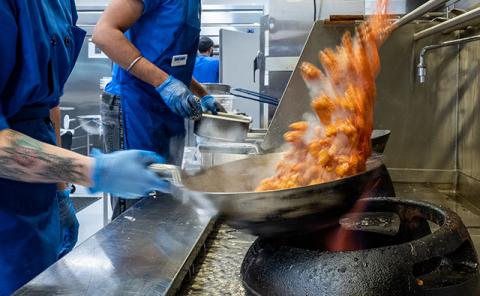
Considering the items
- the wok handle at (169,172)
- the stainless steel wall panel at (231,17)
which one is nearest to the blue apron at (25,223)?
the wok handle at (169,172)

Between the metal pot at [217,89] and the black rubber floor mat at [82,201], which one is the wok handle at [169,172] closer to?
the metal pot at [217,89]

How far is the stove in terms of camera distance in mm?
658

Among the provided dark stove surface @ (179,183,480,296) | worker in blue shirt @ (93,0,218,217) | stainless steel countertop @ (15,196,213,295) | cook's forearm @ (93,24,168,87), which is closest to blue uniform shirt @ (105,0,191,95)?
worker in blue shirt @ (93,0,218,217)

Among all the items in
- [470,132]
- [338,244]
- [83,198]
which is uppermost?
[470,132]

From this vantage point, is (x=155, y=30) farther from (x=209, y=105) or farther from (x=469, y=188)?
(x=469, y=188)

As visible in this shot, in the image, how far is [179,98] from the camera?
5.57ft

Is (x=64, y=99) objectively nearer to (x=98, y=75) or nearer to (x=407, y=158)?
(x=98, y=75)

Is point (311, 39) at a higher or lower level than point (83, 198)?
higher

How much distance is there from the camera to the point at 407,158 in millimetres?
2117

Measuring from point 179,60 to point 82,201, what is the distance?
3.34 metres

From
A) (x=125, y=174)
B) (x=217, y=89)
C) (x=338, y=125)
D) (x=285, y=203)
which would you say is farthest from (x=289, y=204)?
(x=217, y=89)

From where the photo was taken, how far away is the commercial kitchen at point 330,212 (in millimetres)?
672

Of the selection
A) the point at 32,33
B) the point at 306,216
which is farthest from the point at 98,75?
the point at 306,216

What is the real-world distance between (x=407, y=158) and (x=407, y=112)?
210 millimetres
